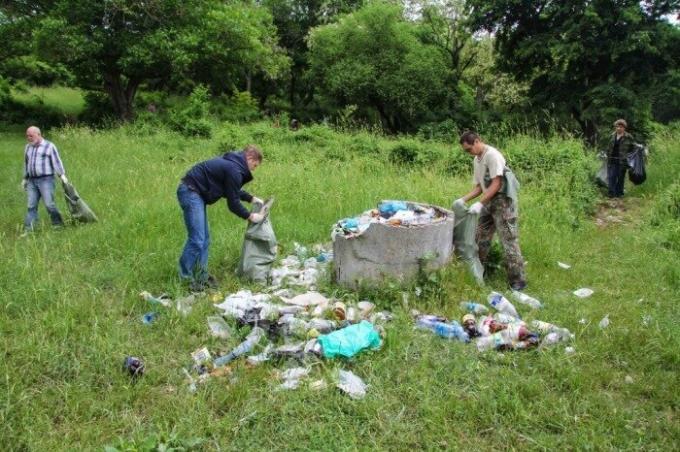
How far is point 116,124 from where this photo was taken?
17672mm

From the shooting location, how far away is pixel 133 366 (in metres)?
3.99

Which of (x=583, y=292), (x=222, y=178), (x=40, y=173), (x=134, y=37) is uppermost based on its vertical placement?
(x=134, y=37)

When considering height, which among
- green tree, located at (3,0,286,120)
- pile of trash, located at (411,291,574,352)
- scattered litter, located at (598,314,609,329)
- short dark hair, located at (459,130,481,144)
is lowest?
scattered litter, located at (598,314,609,329)

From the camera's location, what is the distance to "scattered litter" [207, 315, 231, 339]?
4508mm

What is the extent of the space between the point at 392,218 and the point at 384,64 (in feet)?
57.0

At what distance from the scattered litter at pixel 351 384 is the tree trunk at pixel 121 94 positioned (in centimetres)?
1761

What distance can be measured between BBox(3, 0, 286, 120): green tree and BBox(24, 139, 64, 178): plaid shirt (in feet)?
32.3

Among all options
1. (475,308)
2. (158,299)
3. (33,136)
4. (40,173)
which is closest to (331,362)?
(475,308)

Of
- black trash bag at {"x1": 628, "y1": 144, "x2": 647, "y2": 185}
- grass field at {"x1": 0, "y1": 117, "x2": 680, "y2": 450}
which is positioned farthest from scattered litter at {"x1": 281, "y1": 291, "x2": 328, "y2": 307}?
black trash bag at {"x1": 628, "y1": 144, "x2": 647, "y2": 185}

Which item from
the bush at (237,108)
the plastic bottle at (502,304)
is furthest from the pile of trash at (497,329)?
the bush at (237,108)

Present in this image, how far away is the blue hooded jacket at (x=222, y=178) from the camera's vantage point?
5.37 m

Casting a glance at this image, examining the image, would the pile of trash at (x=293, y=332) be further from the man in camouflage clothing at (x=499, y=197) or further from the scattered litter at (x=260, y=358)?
the man in camouflage clothing at (x=499, y=197)

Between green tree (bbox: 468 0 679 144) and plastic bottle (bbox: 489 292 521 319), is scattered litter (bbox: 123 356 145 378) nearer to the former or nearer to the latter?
plastic bottle (bbox: 489 292 521 319)

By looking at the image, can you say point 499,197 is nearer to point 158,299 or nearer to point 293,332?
point 293,332
